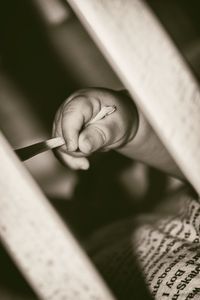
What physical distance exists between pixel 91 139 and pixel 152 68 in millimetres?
167

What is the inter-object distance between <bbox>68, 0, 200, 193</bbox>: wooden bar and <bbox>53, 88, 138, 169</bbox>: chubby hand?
15cm

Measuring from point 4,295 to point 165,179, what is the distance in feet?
1.91

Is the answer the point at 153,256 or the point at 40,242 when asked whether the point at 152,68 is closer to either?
the point at 40,242

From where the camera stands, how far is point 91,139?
1.58 feet

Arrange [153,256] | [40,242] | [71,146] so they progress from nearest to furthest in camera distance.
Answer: [40,242] < [71,146] < [153,256]

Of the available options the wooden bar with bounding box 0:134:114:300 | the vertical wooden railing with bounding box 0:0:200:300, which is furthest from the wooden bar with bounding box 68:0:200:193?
the wooden bar with bounding box 0:134:114:300

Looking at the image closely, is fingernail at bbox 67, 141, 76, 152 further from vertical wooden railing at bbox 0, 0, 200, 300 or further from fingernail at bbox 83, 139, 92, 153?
vertical wooden railing at bbox 0, 0, 200, 300

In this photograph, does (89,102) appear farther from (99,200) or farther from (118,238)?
(99,200)

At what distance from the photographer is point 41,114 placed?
1.03 m

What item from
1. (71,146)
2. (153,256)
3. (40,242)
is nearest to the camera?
(40,242)

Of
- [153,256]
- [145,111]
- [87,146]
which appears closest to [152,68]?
[145,111]

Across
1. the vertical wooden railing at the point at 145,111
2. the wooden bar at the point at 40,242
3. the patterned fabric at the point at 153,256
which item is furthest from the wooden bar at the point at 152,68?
the patterned fabric at the point at 153,256

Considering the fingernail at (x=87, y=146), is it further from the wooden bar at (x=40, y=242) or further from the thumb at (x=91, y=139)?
the wooden bar at (x=40, y=242)

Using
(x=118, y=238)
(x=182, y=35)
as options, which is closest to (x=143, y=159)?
(x=118, y=238)
